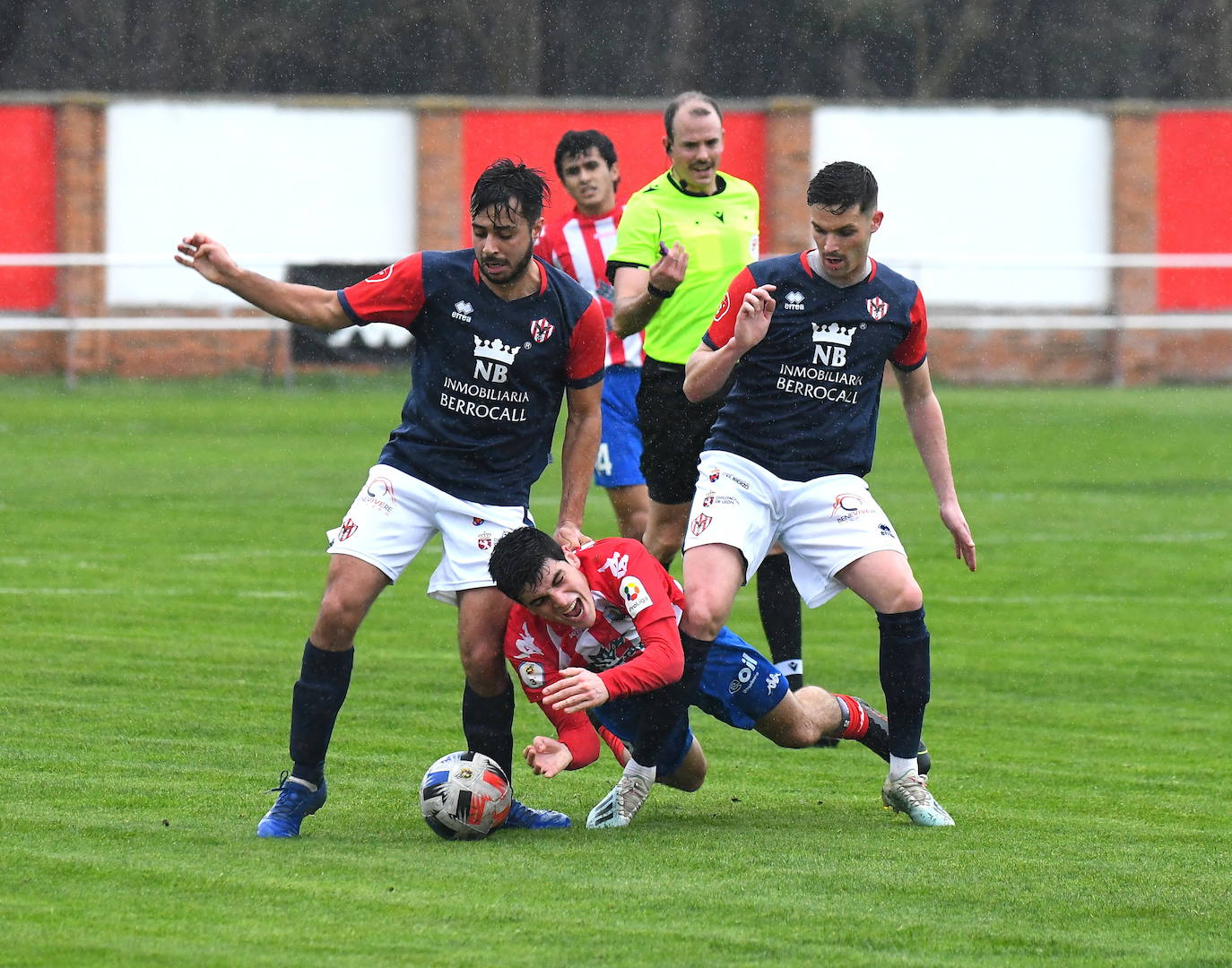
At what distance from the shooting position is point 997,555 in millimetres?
13422

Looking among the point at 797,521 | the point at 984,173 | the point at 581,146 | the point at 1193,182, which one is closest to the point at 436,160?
the point at 984,173

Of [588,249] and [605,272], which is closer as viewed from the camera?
[605,272]

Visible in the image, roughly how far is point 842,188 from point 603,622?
152cm

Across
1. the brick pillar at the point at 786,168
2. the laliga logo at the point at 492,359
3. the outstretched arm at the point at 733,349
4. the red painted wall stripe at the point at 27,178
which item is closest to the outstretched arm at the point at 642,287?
the outstretched arm at the point at 733,349

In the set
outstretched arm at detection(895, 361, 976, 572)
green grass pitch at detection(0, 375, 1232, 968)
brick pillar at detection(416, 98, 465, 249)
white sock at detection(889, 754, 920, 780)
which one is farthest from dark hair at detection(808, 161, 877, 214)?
brick pillar at detection(416, 98, 465, 249)

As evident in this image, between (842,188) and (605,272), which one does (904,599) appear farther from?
(605,272)

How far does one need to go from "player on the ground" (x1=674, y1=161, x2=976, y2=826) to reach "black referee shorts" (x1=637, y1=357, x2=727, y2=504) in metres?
1.83

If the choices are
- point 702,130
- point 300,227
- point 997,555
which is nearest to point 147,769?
point 702,130

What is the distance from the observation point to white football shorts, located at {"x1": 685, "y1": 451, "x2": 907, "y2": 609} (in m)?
6.50

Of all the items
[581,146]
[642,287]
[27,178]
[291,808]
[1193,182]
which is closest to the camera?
[291,808]

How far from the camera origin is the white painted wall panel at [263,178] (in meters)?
29.5

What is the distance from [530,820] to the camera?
626 centimetres

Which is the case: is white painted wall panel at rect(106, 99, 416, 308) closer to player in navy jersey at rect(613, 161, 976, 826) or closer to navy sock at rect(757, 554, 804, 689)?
navy sock at rect(757, 554, 804, 689)

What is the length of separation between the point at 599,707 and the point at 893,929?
1871 mm
